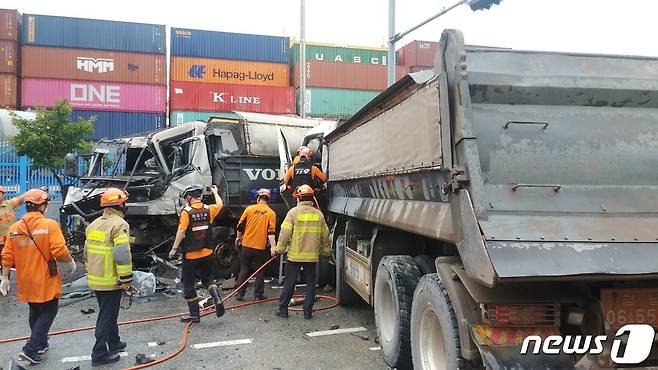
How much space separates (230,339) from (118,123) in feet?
66.3

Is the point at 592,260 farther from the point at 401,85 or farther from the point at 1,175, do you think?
the point at 1,175

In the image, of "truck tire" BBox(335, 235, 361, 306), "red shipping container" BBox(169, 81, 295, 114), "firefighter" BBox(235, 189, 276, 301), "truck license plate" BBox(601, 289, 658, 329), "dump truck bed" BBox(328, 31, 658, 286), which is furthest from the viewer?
"red shipping container" BBox(169, 81, 295, 114)

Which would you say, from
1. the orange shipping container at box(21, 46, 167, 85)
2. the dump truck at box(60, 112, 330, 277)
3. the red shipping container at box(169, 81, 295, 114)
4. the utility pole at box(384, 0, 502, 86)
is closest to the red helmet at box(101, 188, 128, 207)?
the dump truck at box(60, 112, 330, 277)

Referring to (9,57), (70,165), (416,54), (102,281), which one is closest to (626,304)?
(102,281)

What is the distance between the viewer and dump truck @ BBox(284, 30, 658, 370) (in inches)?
103

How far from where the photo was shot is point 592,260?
2.49 m

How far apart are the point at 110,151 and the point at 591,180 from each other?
8.77 meters

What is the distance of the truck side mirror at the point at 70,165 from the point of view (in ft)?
30.4

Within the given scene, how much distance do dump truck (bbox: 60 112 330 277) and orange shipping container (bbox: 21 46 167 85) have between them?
16070 millimetres

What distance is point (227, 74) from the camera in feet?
84.9

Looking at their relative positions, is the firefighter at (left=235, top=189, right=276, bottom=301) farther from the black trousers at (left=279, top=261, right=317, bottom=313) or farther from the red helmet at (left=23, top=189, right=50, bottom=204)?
the red helmet at (left=23, top=189, right=50, bottom=204)

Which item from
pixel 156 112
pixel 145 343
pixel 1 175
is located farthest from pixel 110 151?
pixel 156 112

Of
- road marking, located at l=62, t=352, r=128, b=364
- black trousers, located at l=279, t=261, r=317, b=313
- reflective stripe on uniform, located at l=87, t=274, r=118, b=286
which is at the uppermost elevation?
reflective stripe on uniform, located at l=87, t=274, r=118, b=286

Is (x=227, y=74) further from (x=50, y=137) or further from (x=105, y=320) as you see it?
(x=105, y=320)
